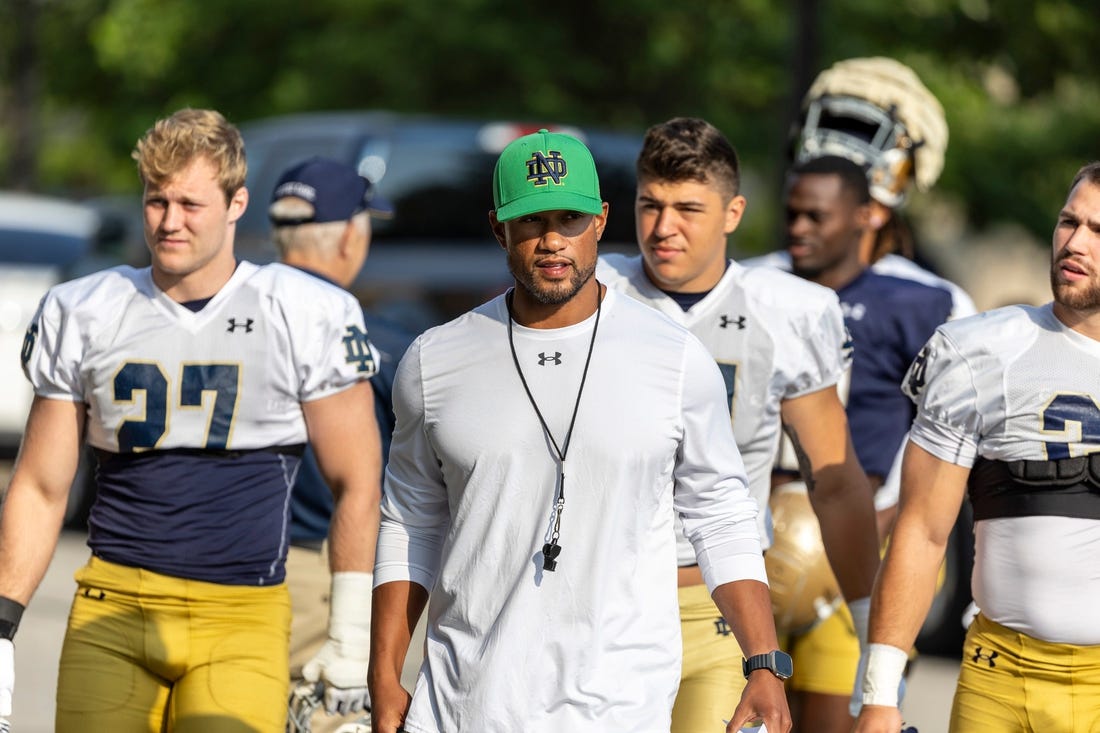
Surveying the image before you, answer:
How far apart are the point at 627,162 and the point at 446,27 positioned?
5.95m

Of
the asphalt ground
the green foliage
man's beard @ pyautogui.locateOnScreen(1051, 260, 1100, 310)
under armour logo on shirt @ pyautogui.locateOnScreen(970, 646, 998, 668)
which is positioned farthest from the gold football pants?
the green foliage

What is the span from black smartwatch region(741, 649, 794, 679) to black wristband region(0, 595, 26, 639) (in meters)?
2.12

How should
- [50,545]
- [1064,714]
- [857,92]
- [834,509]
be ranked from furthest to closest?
[857,92], [834,509], [50,545], [1064,714]

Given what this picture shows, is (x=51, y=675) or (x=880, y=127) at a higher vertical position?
(x=880, y=127)

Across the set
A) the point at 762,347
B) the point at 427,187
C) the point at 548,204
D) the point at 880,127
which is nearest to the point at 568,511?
the point at 548,204

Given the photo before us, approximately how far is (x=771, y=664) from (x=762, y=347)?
1.71 meters

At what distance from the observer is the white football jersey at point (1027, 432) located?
17.0 feet

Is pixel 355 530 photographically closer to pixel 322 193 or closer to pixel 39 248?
pixel 322 193

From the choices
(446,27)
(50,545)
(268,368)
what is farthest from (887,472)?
(446,27)

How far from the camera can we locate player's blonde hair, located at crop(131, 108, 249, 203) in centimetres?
568

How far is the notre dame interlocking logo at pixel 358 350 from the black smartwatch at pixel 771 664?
177cm

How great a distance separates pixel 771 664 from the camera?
450cm

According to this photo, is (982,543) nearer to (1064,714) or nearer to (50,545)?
(1064,714)

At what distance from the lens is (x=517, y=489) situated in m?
4.56
